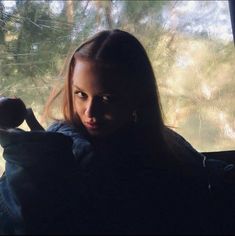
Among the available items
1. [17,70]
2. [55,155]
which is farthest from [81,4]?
[55,155]

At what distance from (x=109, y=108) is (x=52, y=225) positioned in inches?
12.6

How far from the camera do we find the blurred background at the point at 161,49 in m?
1.02

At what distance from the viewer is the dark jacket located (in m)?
0.70

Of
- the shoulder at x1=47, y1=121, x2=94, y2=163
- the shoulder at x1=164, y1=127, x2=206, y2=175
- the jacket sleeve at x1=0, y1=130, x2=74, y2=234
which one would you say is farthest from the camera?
the shoulder at x1=164, y1=127, x2=206, y2=175

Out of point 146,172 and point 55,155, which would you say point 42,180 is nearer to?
point 55,155

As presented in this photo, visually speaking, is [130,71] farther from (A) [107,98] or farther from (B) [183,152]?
(B) [183,152]

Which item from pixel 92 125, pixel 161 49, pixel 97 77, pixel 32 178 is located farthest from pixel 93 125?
pixel 161 49

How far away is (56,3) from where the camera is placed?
102cm

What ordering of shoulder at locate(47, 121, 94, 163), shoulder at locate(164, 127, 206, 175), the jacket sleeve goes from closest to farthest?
the jacket sleeve < shoulder at locate(47, 121, 94, 163) < shoulder at locate(164, 127, 206, 175)

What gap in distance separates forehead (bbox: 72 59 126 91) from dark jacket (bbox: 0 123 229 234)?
12 centimetres

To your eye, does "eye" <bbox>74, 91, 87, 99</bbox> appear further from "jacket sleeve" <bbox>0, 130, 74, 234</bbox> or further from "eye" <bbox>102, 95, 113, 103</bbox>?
"jacket sleeve" <bbox>0, 130, 74, 234</bbox>

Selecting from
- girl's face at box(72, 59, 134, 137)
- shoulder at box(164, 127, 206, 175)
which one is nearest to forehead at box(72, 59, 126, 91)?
girl's face at box(72, 59, 134, 137)

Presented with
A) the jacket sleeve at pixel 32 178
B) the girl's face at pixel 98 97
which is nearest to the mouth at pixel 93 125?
the girl's face at pixel 98 97

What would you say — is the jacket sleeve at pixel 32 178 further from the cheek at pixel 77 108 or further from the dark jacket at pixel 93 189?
the cheek at pixel 77 108
